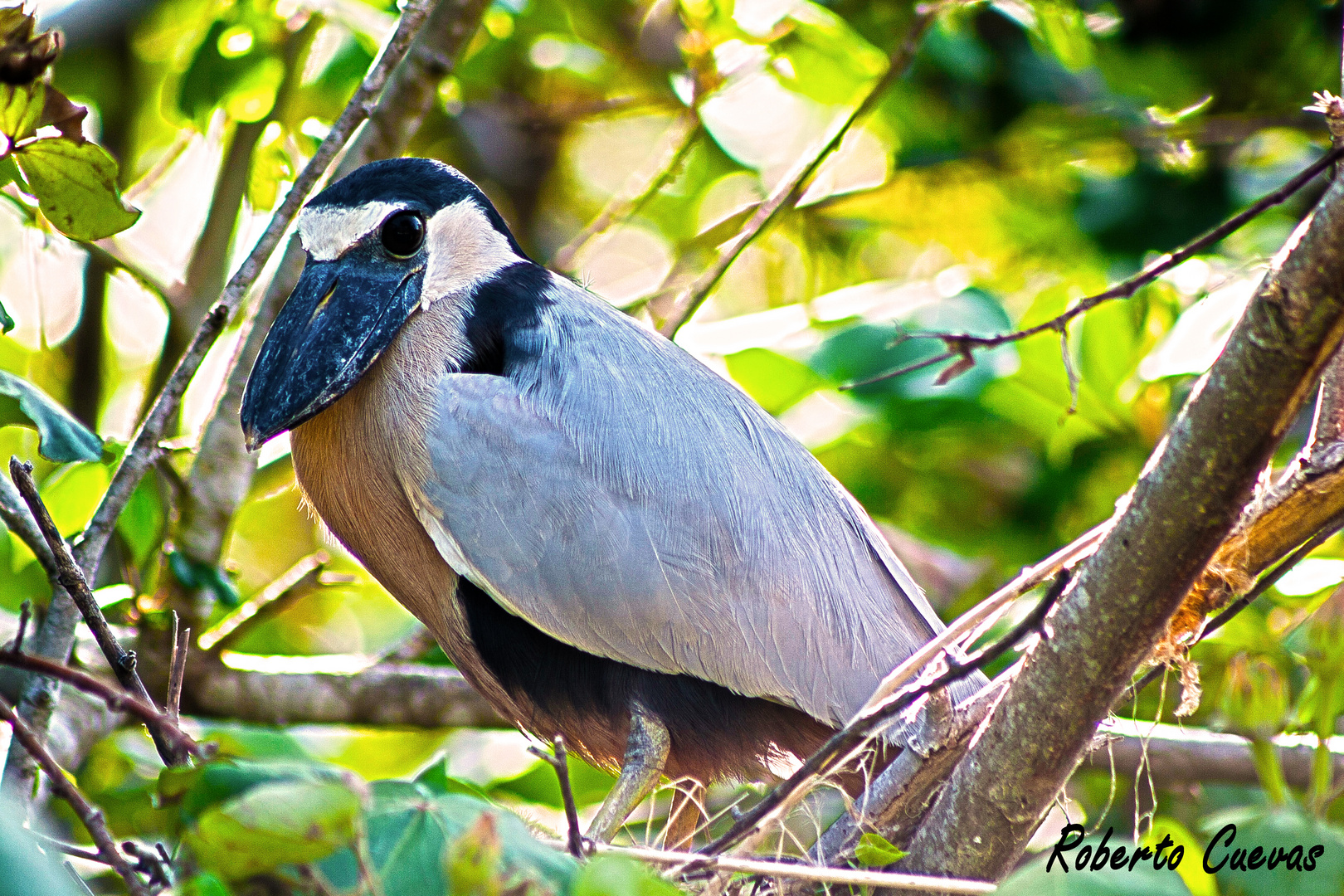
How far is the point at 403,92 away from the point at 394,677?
113 centimetres

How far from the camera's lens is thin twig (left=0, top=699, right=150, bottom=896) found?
3.09 ft

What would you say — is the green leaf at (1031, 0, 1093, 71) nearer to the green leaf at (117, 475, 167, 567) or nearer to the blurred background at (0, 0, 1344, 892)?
the blurred background at (0, 0, 1344, 892)

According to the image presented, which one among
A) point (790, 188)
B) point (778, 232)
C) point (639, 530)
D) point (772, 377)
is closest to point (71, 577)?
point (639, 530)

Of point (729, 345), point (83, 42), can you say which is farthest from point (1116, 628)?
point (83, 42)

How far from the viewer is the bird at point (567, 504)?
1788mm

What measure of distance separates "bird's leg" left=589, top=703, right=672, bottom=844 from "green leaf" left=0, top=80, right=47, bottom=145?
112 cm

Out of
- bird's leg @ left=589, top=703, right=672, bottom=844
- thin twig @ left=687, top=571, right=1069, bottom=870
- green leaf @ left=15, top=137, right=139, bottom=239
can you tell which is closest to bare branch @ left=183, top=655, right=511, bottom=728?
bird's leg @ left=589, top=703, right=672, bottom=844

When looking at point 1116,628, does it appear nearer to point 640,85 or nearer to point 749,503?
point 749,503

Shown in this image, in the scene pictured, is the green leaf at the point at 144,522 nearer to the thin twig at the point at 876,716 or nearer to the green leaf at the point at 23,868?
the thin twig at the point at 876,716

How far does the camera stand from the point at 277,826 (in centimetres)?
83

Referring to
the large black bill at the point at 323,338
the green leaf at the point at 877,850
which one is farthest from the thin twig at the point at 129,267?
the green leaf at the point at 877,850

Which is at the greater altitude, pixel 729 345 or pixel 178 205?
pixel 729 345

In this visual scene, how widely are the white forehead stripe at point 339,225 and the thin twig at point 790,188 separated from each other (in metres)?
0.70

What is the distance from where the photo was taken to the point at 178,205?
10.8ft
